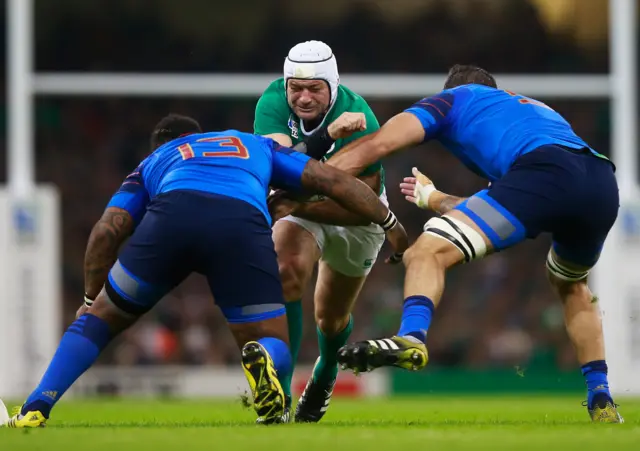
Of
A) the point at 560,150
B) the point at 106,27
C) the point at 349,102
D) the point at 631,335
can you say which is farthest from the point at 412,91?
→ the point at 560,150

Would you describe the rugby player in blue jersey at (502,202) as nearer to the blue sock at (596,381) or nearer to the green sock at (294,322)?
the blue sock at (596,381)

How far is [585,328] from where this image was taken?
805cm

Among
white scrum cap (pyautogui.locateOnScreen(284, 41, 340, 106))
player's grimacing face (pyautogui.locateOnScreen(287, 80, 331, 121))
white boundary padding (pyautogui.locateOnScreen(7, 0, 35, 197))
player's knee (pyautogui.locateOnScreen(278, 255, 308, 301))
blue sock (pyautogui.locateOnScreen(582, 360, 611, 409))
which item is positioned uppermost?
white scrum cap (pyautogui.locateOnScreen(284, 41, 340, 106))

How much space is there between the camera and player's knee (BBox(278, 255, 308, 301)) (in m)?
8.44

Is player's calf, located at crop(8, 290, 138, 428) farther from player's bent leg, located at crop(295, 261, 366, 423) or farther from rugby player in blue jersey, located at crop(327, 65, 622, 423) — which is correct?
player's bent leg, located at crop(295, 261, 366, 423)

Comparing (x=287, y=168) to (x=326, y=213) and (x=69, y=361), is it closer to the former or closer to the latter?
(x=326, y=213)

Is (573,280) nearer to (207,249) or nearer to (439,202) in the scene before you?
(439,202)

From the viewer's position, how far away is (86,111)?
71.1 feet

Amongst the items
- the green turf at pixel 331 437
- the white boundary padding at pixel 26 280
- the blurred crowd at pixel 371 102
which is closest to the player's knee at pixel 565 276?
the green turf at pixel 331 437

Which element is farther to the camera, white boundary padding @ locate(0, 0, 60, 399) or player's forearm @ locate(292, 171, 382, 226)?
white boundary padding @ locate(0, 0, 60, 399)

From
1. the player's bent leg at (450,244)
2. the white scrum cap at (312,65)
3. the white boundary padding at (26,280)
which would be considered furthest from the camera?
the white boundary padding at (26,280)

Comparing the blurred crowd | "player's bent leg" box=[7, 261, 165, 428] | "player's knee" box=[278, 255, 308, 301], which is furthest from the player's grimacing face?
the blurred crowd

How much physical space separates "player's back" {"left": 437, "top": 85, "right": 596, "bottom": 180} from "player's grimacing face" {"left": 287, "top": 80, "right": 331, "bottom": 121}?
3.15 feet

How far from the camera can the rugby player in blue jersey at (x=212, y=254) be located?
274 inches
